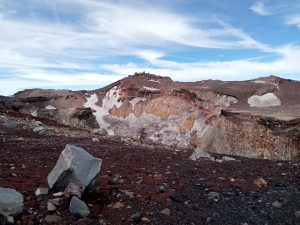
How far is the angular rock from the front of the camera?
5.95m

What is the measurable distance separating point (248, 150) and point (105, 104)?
74.9 ft

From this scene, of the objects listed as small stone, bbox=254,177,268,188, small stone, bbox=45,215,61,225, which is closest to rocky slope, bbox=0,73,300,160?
small stone, bbox=254,177,268,188

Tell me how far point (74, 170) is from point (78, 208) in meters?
0.68

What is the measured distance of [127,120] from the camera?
3919 centimetres

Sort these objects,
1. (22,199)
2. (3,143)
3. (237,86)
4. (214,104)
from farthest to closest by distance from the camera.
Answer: (237,86)
(214,104)
(3,143)
(22,199)

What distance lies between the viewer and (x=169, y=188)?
24.2ft

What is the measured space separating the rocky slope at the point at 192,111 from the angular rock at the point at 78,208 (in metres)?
12.1

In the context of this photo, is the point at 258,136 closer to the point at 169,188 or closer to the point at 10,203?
the point at 169,188

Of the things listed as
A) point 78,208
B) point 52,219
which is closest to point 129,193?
point 78,208

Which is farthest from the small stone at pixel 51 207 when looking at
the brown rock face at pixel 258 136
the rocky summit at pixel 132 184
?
the brown rock face at pixel 258 136

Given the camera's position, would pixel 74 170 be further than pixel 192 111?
No

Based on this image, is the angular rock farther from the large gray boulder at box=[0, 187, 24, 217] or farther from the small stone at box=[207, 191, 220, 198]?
the small stone at box=[207, 191, 220, 198]

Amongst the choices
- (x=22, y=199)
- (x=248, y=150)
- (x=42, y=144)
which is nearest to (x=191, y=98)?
(x=248, y=150)

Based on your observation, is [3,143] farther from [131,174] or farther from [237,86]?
[237,86]
